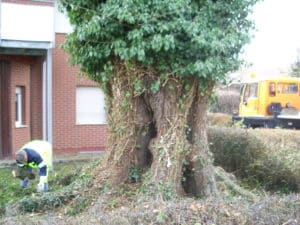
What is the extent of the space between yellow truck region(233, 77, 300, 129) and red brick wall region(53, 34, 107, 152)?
23.3ft

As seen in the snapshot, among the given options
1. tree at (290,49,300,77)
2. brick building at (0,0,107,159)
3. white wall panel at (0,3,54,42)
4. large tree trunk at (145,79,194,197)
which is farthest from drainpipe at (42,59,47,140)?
tree at (290,49,300,77)

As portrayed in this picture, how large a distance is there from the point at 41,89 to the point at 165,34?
1047cm

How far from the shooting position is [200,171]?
816cm

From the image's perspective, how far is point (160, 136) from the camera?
7.78 m

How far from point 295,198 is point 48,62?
11010 millimetres

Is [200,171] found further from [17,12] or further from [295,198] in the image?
[17,12]

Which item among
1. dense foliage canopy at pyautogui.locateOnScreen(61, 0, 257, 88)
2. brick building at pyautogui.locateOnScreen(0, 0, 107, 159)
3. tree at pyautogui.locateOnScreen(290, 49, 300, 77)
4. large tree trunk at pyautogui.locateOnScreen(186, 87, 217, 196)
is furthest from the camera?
tree at pyautogui.locateOnScreen(290, 49, 300, 77)

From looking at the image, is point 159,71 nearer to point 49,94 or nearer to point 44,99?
point 49,94

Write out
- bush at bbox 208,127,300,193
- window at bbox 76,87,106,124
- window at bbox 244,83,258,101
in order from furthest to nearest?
window at bbox 244,83,258,101 < window at bbox 76,87,106,124 < bush at bbox 208,127,300,193

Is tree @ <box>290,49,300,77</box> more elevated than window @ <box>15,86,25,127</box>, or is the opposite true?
tree @ <box>290,49,300,77</box>

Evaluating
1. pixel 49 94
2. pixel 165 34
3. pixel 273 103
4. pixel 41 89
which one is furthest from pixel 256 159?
pixel 273 103

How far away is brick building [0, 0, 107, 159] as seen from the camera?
1484 centimetres

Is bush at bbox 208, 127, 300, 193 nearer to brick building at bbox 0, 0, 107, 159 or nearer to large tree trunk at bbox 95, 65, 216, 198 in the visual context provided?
large tree trunk at bbox 95, 65, 216, 198

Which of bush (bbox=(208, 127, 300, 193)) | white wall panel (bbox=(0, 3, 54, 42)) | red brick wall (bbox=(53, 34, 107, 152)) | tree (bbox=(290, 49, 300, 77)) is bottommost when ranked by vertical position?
bush (bbox=(208, 127, 300, 193))
